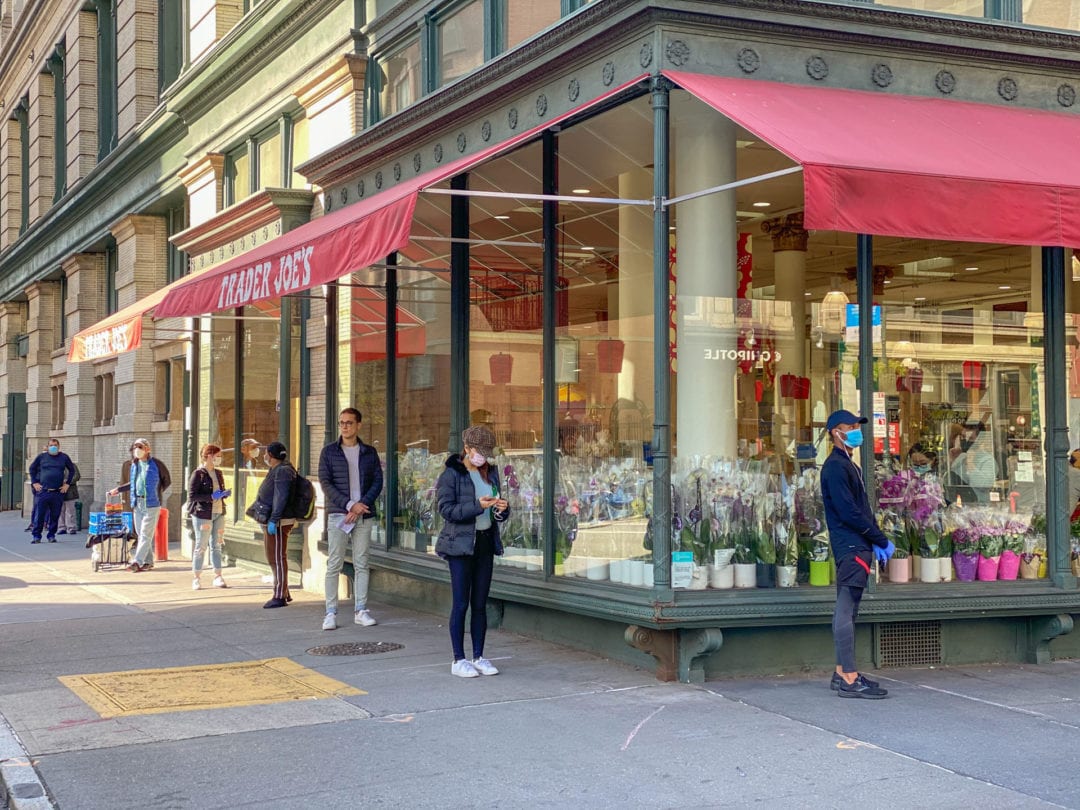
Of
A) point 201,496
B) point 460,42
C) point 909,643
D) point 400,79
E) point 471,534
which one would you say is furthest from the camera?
point 201,496

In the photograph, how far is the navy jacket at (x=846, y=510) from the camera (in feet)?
27.7

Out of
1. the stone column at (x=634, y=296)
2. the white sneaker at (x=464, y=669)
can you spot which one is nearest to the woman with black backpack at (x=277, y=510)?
the stone column at (x=634, y=296)

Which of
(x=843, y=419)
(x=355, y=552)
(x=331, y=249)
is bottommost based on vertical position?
(x=355, y=552)

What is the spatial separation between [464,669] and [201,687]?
1.85 metres

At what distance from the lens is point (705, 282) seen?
32.2 feet

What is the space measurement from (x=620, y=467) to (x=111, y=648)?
4592 mm

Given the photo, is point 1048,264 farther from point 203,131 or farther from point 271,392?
point 203,131

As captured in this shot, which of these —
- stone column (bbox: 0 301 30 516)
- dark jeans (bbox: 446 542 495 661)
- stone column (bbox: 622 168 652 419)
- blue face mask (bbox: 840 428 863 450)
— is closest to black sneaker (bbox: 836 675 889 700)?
blue face mask (bbox: 840 428 863 450)

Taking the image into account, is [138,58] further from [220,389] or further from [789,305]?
[789,305]

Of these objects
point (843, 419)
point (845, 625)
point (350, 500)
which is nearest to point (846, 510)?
point (843, 419)

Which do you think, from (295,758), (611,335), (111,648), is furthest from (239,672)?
(611,335)

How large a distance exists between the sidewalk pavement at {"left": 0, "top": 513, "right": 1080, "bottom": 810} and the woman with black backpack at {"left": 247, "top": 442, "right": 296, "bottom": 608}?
2205 mm

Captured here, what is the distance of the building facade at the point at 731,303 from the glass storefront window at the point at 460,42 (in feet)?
0.13

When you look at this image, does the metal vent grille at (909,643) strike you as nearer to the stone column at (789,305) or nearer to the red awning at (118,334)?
the stone column at (789,305)
